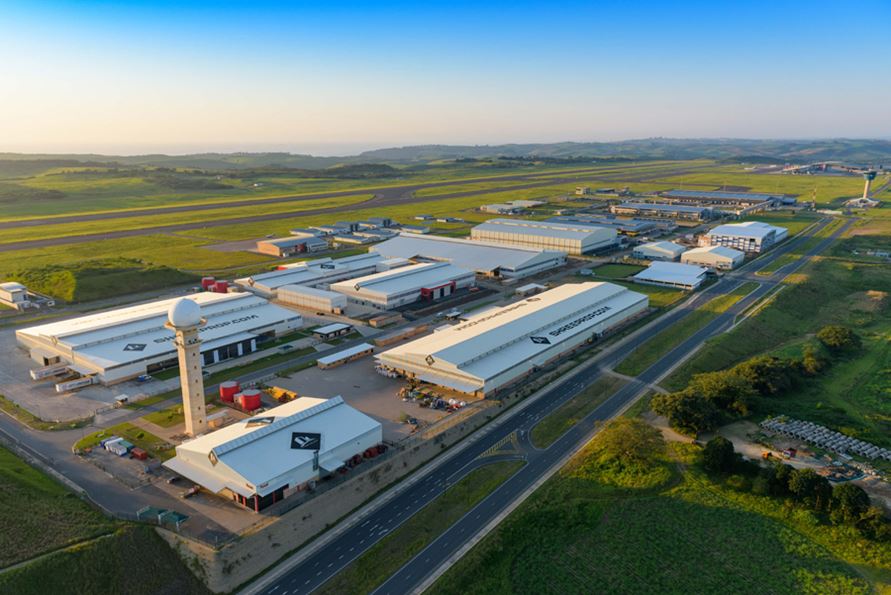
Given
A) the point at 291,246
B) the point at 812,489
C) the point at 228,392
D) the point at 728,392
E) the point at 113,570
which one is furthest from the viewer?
the point at 291,246

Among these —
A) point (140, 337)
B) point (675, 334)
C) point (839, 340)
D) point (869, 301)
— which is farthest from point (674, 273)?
point (140, 337)

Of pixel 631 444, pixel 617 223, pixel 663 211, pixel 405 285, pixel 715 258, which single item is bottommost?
pixel 631 444

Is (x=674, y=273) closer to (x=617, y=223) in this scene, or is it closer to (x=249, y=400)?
(x=617, y=223)

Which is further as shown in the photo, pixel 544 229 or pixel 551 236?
pixel 544 229

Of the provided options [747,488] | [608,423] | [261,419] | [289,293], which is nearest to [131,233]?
[289,293]

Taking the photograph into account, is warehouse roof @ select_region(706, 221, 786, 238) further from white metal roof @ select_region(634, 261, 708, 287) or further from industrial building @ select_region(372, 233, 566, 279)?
industrial building @ select_region(372, 233, 566, 279)

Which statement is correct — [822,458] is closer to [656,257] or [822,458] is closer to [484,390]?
[484,390]
